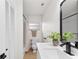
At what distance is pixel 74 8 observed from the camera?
5.74 feet

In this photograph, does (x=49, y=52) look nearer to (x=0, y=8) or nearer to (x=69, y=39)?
(x=69, y=39)

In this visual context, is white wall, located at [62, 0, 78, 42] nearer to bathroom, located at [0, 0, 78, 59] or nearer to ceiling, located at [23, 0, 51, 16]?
bathroom, located at [0, 0, 78, 59]

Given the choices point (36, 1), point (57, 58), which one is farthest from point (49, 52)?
point (36, 1)

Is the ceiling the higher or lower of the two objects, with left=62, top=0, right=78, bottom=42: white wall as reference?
higher

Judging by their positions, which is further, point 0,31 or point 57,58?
point 57,58

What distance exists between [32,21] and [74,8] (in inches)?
227

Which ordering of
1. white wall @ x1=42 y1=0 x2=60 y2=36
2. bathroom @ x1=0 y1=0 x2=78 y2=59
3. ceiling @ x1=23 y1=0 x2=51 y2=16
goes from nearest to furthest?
bathroom @ x1=0 y1=0 x2=78 y2=59
white wall @ x1=42 y1=0 x2=60 y2=36
ceiling @ x1=23 y1=0 x2=51 y2=16

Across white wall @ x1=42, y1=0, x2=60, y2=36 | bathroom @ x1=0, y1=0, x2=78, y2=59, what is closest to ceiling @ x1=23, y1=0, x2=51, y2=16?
bathroom @ x1=0, y1=0, x2=78, y2=59

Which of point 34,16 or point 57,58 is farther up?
point 34,16

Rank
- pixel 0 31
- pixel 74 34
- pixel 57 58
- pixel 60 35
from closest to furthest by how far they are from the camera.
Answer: pixel 0 31, pixel 74 34, pixel 57 58, pixel 60 35

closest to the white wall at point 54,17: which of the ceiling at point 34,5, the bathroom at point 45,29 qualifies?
the bathroom at point 45,29

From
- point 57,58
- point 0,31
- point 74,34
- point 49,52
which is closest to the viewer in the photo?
point 0,31

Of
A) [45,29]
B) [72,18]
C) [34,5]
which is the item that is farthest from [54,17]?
[45,29]

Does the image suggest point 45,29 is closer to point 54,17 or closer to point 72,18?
point 54,17
